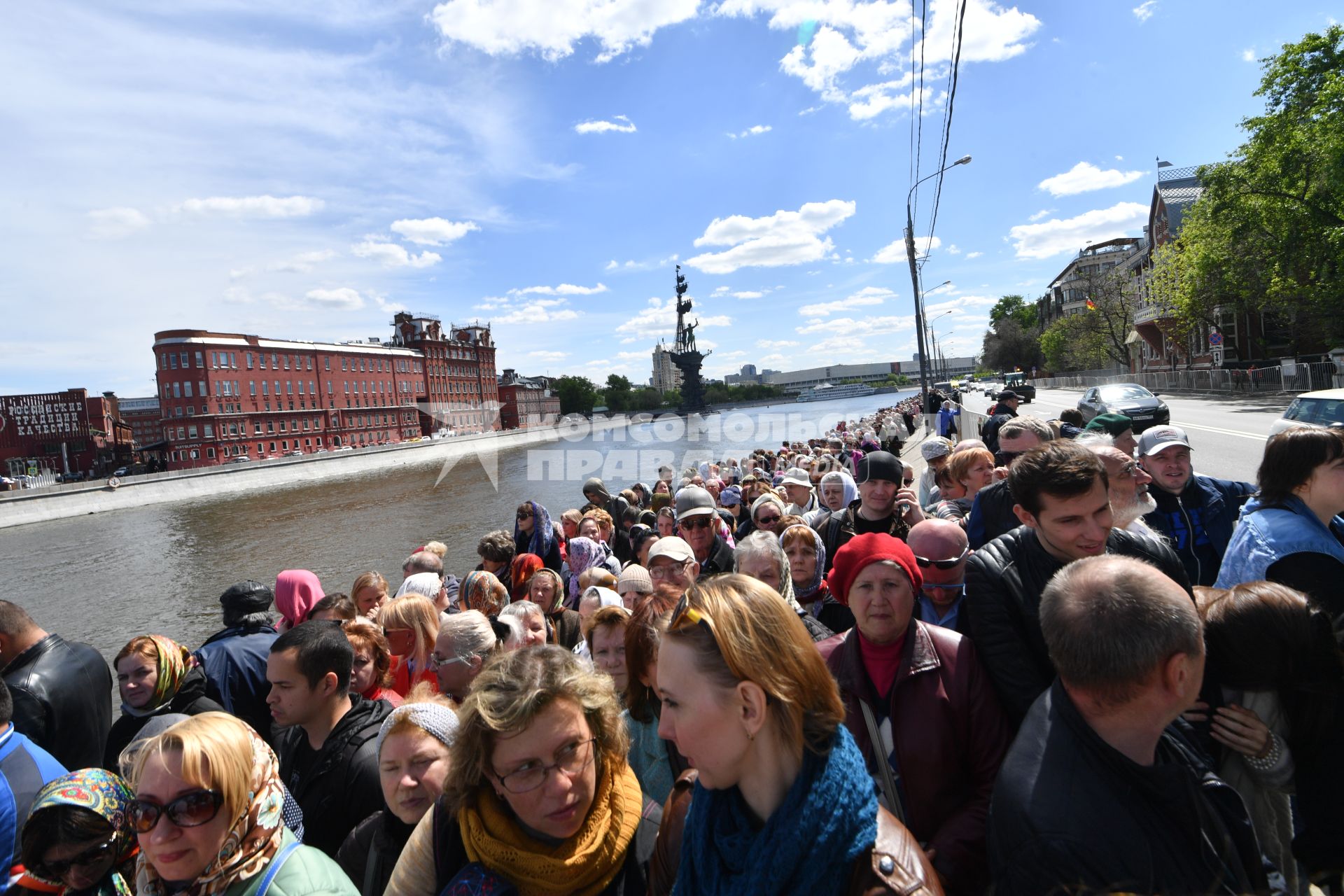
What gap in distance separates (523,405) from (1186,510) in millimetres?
109469

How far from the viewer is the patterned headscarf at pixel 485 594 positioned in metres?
4.90

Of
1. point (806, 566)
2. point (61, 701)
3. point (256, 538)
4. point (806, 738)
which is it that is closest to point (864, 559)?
point (806, 738)

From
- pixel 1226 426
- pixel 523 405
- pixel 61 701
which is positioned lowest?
pixel 1226 426

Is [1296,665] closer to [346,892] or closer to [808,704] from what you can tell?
[808,704]

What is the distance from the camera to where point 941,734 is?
6.70 ft

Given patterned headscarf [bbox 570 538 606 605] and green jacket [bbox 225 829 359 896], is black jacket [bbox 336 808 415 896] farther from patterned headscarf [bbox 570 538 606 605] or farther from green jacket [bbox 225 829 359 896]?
patterned headscarf [bbox 570 538 606 605]

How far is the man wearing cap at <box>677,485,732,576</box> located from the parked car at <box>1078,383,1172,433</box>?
38.9 ft

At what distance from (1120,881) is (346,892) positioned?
6.56 ft

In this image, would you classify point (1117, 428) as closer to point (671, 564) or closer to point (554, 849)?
point (671, 564)

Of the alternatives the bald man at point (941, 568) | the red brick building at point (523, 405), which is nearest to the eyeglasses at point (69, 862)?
the bald man at point (941, 568)

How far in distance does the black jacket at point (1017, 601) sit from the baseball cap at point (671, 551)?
223 cm

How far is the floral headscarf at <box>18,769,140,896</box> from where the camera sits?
2.02 m

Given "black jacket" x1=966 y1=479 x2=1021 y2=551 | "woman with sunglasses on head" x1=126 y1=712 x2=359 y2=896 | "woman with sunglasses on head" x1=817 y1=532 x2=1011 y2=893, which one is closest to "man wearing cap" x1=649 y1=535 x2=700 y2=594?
"black jacket" x1=966 y1=479 x2=1021 y2=551

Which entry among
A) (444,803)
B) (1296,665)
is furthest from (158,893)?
(1296,665)
